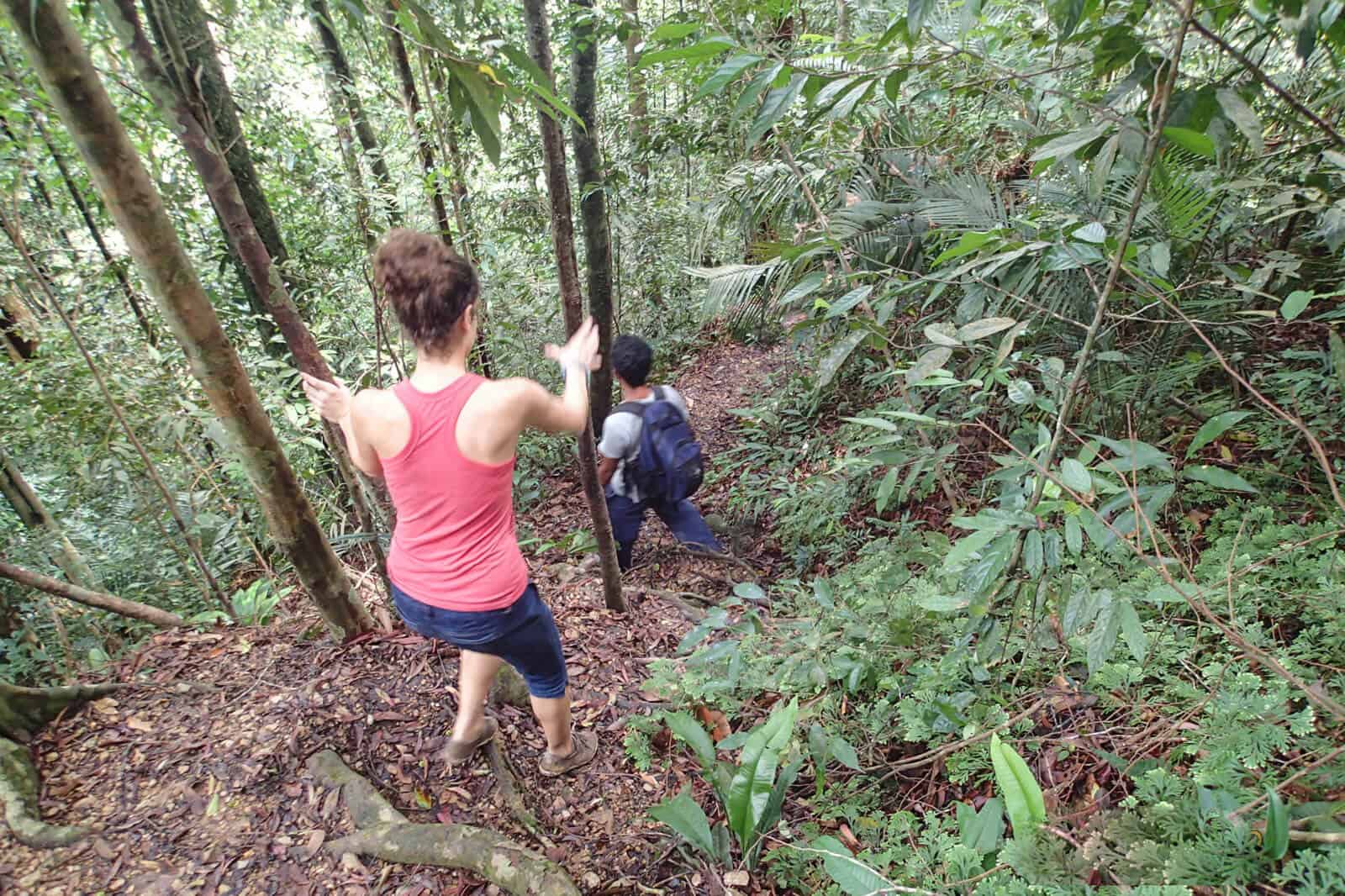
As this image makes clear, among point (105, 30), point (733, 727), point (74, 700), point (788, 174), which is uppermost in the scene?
point (105, 30)

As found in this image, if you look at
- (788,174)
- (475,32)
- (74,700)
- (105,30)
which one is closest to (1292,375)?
(788,174)

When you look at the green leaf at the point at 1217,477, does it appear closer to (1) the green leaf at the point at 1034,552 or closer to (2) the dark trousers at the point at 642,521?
(1) the green leaf at the point at 1034,552

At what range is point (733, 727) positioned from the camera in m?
2.45

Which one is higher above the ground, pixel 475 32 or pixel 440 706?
pixel 475 32

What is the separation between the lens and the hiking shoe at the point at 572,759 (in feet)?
7.70

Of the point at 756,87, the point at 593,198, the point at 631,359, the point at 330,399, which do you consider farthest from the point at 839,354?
the point at 593,198

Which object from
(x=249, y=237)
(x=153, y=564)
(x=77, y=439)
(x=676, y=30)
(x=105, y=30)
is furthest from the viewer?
(x=153, y=564)

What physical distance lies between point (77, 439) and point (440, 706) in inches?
124

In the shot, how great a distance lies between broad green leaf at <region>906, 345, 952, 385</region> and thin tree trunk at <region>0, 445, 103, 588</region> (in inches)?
179

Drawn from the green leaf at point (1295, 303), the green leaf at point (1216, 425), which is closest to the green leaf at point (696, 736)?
the green leaf at point (1216, 425)

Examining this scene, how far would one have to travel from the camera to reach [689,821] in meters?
1.86

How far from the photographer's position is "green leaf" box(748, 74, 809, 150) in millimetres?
1367

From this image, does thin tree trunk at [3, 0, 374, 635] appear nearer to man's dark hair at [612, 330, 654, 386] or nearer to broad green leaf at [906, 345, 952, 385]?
man's dark hair at [612, 330, 654, 386]

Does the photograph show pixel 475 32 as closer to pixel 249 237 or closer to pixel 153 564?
pixel 249 237
